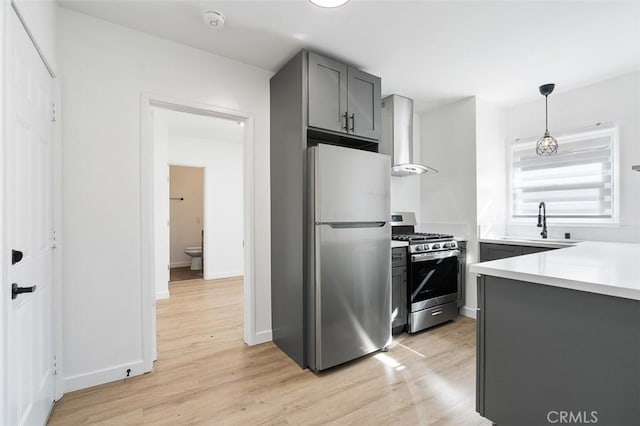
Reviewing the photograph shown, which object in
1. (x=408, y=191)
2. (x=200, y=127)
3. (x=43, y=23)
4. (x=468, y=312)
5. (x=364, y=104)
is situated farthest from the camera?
(x=200, y=127)

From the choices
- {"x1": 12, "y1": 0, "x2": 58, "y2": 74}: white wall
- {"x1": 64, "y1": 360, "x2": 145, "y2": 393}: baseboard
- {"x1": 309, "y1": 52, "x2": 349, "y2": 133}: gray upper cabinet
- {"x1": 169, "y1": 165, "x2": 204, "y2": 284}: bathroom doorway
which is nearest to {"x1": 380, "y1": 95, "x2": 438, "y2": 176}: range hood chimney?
{"x1": 309, "y1": 52, "x2": 349, "y2": 133}: gray upper cabinet

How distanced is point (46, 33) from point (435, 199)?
13.0ft

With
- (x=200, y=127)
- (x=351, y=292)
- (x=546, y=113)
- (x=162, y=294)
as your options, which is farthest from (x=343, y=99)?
(x=162, y=294)

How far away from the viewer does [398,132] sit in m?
3.50

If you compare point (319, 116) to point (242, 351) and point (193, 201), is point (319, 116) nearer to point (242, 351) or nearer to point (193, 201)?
point (242, 351)

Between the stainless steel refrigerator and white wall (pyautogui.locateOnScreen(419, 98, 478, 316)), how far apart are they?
1492 millimetres

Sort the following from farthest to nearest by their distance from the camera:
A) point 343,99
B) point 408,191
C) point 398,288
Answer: point 408,191
point 398,288
point 343,99

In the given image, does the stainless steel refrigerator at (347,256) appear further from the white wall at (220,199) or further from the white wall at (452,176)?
the white wall at (220,199)

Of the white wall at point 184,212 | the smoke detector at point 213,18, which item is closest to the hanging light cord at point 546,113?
the smoke detector at point 213,18

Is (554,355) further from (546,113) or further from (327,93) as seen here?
(546,113)

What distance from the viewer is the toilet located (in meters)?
6.29

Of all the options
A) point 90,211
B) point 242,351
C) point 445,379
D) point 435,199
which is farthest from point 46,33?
point 435,199

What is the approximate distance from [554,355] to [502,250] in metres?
2.13

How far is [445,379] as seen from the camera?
218 cm
